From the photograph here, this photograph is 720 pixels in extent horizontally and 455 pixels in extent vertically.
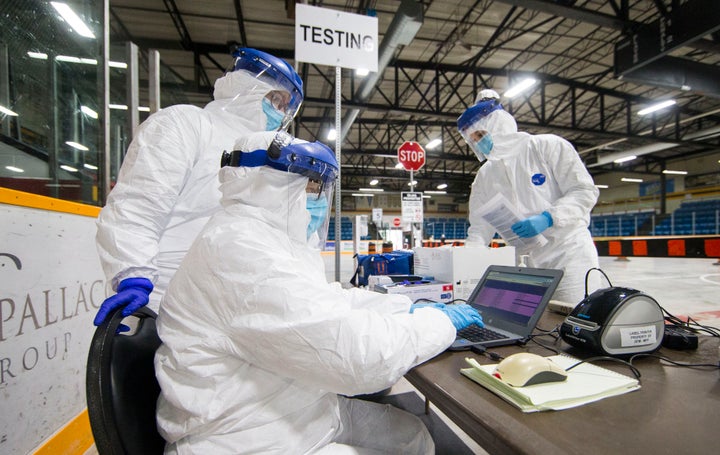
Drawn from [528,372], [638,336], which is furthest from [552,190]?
[528,372]

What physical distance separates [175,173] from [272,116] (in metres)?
0.56

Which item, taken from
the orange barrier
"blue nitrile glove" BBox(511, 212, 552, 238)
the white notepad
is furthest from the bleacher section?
the white notepad

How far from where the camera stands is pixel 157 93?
2.96 meters

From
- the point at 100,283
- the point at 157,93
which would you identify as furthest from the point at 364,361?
the point at 157,93

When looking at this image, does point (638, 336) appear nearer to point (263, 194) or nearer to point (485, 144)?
point (263, 194)

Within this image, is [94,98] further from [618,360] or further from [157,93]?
[618,360]

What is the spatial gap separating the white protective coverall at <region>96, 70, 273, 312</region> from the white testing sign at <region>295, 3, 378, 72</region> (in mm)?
377

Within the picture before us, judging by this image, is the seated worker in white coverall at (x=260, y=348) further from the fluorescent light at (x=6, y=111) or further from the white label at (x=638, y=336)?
the fluorescent light at (x=6, y=111)

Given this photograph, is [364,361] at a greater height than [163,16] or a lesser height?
lesser

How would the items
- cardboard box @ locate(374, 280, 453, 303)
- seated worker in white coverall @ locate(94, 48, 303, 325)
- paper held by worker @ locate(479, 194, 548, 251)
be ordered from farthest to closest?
paper held by worker @ locate(479, 194, 548, 251) → cardboard box @ locate(374, 280, 453, 303) → seated worker in white coverall @ locate(94, 48, 303, 325)

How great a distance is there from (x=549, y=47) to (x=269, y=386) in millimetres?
8985

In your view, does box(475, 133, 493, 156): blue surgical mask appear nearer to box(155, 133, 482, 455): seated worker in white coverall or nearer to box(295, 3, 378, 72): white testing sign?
box(295, 3, 378, 72): white testing sign

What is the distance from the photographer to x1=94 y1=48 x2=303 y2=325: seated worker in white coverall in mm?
1295

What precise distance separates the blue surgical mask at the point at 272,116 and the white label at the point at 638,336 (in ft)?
5.29
